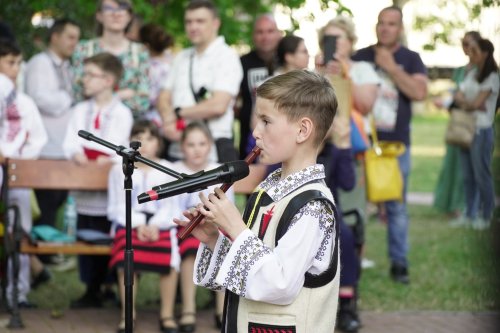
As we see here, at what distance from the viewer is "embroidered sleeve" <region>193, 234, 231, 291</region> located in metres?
3.26

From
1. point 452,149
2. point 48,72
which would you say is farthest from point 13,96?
point 452,149

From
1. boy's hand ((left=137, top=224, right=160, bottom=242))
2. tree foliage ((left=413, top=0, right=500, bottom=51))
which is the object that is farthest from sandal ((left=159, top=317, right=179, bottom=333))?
tree foliage ((left=413, top=0, right=500, bottom=51))

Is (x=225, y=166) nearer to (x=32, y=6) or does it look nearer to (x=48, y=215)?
(x=48, y=215)

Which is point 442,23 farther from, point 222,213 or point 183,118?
point 222,213

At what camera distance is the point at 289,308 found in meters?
3.10

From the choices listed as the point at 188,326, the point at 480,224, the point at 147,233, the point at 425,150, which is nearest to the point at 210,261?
the point at 480,224

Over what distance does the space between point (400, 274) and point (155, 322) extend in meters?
2.56

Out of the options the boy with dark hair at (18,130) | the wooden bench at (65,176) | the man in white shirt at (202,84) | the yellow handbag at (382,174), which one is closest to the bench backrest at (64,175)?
the wooden bench at (65,176)

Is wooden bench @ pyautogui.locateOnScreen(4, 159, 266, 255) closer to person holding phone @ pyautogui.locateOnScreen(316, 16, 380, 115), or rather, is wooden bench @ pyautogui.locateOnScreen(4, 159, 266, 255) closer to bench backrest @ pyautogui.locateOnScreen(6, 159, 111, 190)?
bench backrest @ pyautogui.locateOnScreen(6, 159, 111, 190)

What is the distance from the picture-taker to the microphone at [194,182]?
9.61 feet

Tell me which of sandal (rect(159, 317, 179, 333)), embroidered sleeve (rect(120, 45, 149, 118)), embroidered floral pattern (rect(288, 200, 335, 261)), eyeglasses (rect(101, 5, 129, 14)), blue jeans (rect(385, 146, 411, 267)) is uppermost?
eyeglasses (rect(101, 5, 129, 14))

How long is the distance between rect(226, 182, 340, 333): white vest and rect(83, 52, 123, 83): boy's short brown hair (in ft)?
13.5

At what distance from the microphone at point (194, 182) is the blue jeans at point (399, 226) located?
5.47m

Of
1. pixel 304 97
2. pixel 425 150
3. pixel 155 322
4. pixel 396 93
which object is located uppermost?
pixel 396 93
